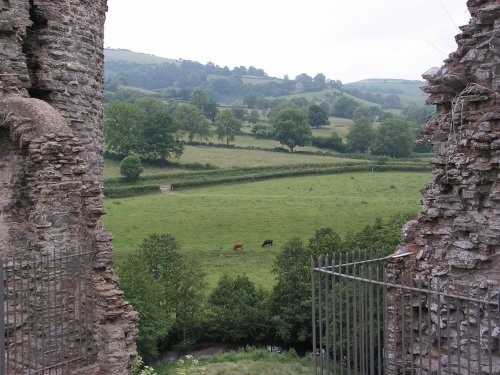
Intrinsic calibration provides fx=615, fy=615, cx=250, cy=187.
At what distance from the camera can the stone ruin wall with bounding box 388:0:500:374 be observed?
250 inches

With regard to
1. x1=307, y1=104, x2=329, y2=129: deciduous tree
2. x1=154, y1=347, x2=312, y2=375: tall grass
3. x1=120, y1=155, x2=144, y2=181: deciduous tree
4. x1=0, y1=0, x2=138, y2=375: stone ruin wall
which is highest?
x1=307, y1=104, x2=329, y2=129: deciduous tree

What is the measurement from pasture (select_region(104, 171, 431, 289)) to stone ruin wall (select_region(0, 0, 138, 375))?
30774 millimetres

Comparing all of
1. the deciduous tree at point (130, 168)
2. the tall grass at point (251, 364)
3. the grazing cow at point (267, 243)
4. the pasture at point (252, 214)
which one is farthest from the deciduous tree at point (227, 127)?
the tall grass at point (251, 364)

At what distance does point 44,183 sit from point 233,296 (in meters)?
27.9

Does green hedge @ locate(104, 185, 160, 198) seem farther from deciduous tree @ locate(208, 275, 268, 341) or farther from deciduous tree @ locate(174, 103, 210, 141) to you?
deciduous tree @ locate(174, 103, 210, 141)

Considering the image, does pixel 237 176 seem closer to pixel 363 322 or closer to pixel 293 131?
pixel 293 131

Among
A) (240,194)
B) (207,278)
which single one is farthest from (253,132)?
(207,278)

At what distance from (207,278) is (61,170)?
32262 mm

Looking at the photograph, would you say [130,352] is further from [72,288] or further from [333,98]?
[333,98]

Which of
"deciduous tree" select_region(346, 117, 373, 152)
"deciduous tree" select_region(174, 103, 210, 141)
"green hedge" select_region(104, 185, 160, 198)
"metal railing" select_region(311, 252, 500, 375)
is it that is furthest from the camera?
"deciduous tree" select_region(346, 117, 373, 152)

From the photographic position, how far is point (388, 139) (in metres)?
77.8

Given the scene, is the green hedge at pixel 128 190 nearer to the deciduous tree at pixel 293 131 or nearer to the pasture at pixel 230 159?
the pasture at pixel 230 159

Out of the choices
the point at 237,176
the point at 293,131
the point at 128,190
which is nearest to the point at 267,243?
the point at 128,190

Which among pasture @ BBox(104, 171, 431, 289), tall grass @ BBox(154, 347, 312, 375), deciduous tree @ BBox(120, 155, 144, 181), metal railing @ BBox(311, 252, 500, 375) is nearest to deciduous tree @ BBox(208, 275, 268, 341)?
tall grass @ BBox(154, 347, 312, 375)
